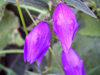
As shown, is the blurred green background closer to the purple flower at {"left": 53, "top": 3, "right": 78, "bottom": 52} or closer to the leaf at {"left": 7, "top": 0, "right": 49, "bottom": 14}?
the leaf at {"left": 7, "top": 0, "right": 49, "bottom": 14}

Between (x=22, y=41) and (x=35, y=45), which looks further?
(x=22, y=41)

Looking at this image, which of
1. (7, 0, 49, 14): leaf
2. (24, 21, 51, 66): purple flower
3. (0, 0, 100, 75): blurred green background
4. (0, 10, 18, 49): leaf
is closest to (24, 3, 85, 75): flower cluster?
(24, 21, 51, 66): purple flower

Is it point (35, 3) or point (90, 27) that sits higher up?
point (35, 3)

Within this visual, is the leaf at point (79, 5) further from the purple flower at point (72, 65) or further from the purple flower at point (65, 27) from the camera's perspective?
the purple flower at point (72, 65)

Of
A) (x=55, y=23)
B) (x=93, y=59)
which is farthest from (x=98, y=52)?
(x=55, y=23)

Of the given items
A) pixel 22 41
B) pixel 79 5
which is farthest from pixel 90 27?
pixel 79 5

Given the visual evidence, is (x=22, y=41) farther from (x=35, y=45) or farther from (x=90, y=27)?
(x=35, y=45)

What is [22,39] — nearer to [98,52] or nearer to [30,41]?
[98,52]
